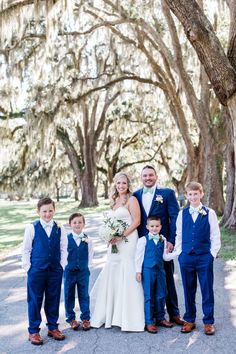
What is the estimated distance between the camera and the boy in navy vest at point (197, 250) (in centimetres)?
475

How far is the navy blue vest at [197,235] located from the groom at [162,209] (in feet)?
1.07

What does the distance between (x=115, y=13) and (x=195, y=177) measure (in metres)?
5.91

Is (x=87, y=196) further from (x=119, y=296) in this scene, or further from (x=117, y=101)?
(x=119, y=296)

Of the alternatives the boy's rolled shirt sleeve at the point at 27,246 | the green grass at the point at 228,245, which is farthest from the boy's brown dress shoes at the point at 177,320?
the green grass at the point at 228,245

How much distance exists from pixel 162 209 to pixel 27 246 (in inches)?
57.9

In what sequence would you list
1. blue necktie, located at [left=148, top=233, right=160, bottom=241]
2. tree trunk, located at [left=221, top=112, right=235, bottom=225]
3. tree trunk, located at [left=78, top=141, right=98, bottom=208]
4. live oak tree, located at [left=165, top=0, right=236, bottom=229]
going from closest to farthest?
blue necktie, located at [left=148, top=233, right=160, bottom=241]
live oak tree, located at [left=165, top=0, right=236, bottom=229]
tree trunk, located at [left=221, top=112, right=235, bottom=225]
tree trunk, located at [left=78, top=141, right=98, bottom=208]

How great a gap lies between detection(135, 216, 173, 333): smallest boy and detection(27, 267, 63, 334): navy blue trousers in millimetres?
850

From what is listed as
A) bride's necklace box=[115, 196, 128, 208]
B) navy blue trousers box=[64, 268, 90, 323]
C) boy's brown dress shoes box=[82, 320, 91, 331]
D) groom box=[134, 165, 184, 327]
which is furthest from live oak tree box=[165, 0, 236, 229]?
boy's brown dress shoes box=[82, 320, 91, 331]

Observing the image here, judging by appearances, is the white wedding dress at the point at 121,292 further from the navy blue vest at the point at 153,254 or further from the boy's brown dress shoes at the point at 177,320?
the boy's brown dress shoes at the point at 177,320

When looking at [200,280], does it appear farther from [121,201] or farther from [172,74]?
[172,74]

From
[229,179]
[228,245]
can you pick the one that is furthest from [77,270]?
[229,179]

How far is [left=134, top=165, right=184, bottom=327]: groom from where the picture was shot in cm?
513

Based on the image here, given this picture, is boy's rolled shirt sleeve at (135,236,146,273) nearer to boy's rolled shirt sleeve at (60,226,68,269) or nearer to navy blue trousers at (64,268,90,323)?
navy blue trousers at (64,268,90,323)

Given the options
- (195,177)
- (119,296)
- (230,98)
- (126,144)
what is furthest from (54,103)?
(126,144)
